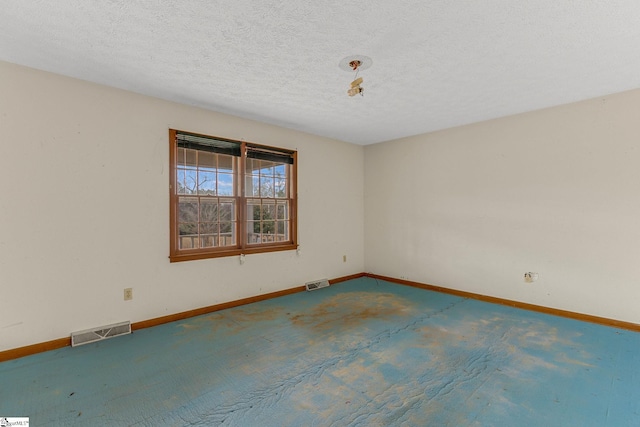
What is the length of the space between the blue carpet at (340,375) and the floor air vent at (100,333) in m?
0.10

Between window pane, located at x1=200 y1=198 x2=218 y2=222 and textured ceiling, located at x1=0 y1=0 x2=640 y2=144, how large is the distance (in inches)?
47.3

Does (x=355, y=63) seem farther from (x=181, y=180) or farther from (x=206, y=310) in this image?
(x=206, y=310)

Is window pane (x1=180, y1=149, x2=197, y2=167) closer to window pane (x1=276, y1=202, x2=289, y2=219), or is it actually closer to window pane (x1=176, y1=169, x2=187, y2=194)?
window pane (x1=176, y1=169, x2=187, y2=194)

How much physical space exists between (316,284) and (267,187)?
179 cm

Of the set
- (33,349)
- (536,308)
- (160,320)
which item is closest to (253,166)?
(160,320)

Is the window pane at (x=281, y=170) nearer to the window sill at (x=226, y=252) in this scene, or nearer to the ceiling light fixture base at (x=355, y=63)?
the window sill at (x=226, y=252)

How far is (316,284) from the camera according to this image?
4945mm

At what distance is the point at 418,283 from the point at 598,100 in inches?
131

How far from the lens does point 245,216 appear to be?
4.14 meters

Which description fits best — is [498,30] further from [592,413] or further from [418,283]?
[418,283]

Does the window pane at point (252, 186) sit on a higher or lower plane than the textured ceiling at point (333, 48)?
lower

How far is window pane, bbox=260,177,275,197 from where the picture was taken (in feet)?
14.7

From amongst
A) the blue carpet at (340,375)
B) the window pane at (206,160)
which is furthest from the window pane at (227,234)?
the blue carpet at (340,375)

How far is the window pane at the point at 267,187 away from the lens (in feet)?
14.7
